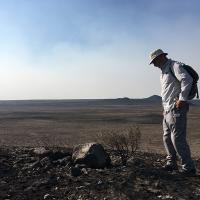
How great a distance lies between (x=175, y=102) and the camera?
739cm

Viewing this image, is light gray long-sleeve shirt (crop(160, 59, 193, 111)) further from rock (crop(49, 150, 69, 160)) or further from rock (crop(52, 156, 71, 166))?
rock (crop(49, 150, 69, 160))

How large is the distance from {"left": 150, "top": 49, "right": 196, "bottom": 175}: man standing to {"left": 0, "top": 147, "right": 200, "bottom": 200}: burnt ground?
1.16 ft

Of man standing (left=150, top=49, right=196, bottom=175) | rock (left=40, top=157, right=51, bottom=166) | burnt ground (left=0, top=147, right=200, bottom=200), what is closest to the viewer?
burnt ground (left=0, top=147, right=200, bottom=200)

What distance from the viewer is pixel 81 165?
28.1 ft

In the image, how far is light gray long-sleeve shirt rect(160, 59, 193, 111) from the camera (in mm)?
7178

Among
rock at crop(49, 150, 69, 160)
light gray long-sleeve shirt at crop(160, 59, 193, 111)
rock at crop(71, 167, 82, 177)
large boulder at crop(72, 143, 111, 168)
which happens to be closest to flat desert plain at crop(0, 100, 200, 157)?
rock at crop(49, 150, 69, 160)

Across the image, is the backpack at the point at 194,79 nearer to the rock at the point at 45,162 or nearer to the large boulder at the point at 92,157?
the large boulder at the point at 92,157

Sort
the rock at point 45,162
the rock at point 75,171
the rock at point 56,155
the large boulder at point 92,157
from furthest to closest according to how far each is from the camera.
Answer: the rock at point 56,155 → the rock at point 45,162 → the large boulder at point 92,157 → the rock at point 75,171

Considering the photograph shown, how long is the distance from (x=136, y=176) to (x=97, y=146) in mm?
1629

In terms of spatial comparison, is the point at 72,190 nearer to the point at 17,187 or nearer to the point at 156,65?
Answer: the point at 17,187

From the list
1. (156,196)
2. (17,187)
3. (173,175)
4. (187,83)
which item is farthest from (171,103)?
(17,187)

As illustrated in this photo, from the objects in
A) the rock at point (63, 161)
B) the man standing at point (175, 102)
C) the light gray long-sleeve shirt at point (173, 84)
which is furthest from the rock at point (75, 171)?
the light gray long-sleeve shirt at point (173, 84)

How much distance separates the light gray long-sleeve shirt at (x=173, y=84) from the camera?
718 cm

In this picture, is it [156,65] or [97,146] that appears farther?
[97,146]
